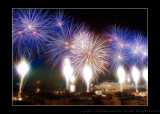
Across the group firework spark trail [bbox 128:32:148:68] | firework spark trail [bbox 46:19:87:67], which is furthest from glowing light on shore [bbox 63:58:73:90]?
firework spark trail [bbox 128:32:148:68]

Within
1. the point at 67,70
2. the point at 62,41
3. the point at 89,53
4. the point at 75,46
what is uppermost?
the point at 62,41

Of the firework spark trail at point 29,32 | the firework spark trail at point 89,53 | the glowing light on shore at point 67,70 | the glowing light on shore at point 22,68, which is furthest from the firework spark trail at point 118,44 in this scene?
the glowing light on shore at point 22,68

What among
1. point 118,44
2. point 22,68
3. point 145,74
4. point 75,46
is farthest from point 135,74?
point 22,68

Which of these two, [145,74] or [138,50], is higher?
[138,50]

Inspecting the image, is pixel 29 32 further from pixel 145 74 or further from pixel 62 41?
pixel 145 74

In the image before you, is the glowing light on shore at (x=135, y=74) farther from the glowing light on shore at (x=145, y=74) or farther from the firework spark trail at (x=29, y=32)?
the firework spark trail at (x=29, y=32)
